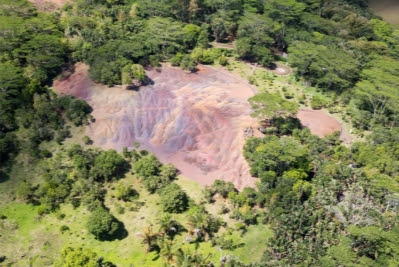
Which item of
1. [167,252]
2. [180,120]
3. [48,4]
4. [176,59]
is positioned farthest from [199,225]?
[48,4]

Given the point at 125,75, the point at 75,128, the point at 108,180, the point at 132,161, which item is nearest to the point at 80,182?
the point at 108,180

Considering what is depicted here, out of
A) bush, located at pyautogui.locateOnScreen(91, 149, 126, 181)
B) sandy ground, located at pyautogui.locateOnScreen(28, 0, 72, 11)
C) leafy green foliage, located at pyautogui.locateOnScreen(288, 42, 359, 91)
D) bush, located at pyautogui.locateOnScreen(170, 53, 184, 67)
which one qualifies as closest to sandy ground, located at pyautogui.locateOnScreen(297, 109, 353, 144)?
leafy green foliage, located at pyautogui.locateOnScreen(288, 42, 359, 91)

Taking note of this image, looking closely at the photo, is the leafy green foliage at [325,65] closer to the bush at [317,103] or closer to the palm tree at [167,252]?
the bush at [317,103]

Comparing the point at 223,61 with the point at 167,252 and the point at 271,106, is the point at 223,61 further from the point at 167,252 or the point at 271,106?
the point at 167,252

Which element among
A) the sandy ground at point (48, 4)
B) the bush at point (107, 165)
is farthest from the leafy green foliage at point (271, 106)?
the sandy ground at point (48, 4)

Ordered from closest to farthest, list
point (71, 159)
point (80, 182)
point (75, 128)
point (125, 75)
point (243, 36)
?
point (80, 182)
point (71, 159)
point (75, 128)
point (125, 75)
point (243, 36)

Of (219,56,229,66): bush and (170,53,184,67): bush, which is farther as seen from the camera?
(219,56,229,66): bush

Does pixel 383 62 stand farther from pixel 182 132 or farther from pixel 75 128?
pixel 75 128

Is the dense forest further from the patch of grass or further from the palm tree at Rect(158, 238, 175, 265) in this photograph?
the patch of grass
